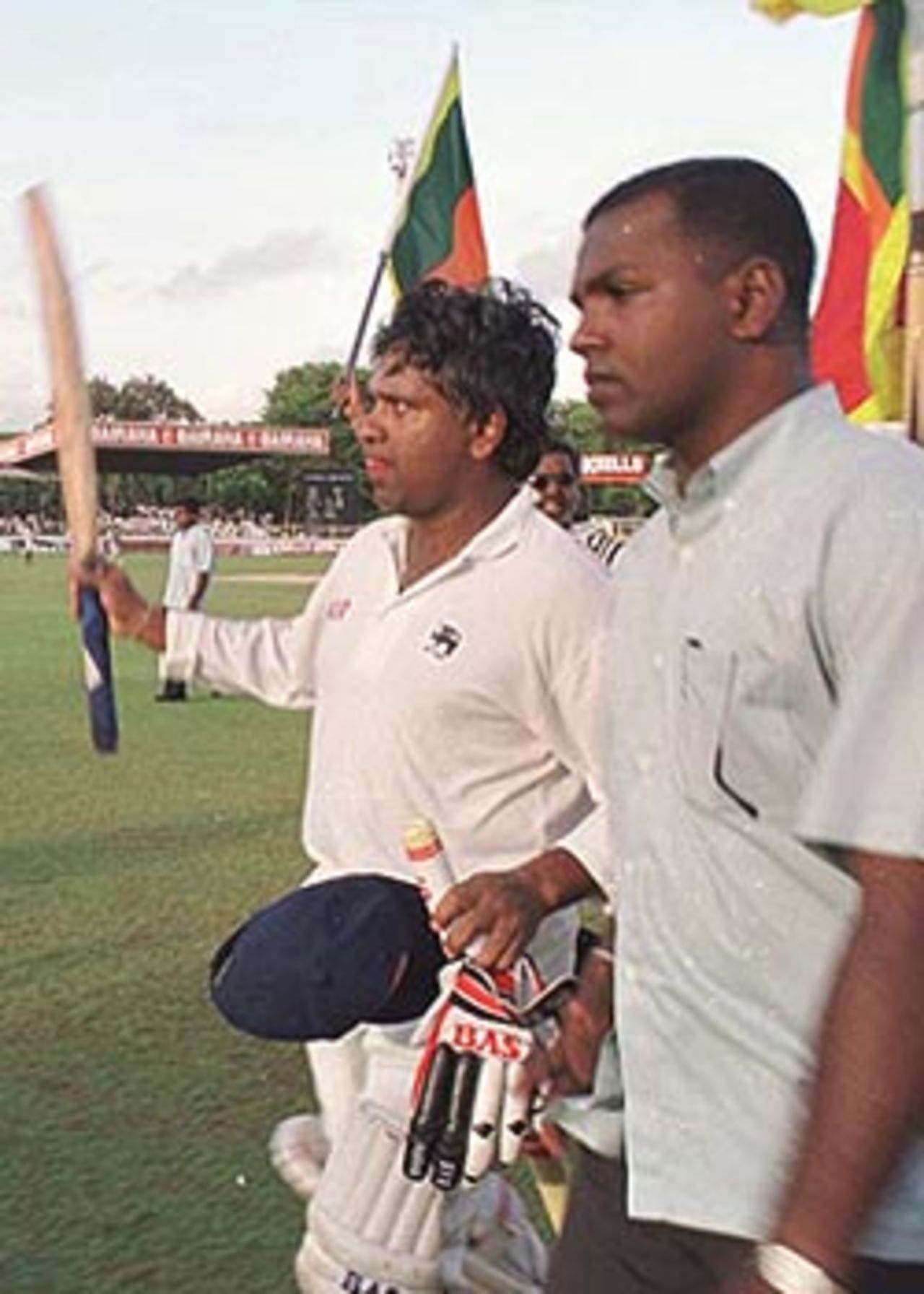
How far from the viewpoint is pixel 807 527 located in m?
1.86

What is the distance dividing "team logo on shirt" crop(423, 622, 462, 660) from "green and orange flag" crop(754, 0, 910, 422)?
6.32 feet

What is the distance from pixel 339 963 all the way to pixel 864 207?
10.4 ft

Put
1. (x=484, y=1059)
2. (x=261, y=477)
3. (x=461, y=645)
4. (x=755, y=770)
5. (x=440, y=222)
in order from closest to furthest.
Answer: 1. (x=755, y=770)
2. (x=484, y=1059)
3. (x=461, y=645)
4. (x=440, y=222)
5. (x=261, y=477)

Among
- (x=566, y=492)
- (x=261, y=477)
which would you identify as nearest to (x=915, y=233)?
(x=566, y=492)

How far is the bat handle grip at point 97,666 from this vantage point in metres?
3.94

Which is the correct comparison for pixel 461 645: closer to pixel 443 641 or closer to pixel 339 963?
pixel 443 641

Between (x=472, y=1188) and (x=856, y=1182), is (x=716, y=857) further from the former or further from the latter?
(x=472, y=1188)

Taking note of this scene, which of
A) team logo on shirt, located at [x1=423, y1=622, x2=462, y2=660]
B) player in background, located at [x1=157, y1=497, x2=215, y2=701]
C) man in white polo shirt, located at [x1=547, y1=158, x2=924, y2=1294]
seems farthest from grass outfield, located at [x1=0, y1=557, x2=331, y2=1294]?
player in background, located at [x1=157, y1=497, x2=215, y2=701]

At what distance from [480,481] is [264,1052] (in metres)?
2.71

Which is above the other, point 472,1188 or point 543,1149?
point 543,1149

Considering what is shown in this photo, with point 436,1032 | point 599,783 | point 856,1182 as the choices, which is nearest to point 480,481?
point 599,783

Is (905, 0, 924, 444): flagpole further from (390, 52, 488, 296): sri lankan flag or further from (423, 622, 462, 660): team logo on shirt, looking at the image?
(390, 52, 488, 296): sri lankan flag

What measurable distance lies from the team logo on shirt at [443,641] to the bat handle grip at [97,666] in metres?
0.96

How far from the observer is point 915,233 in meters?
3.55
